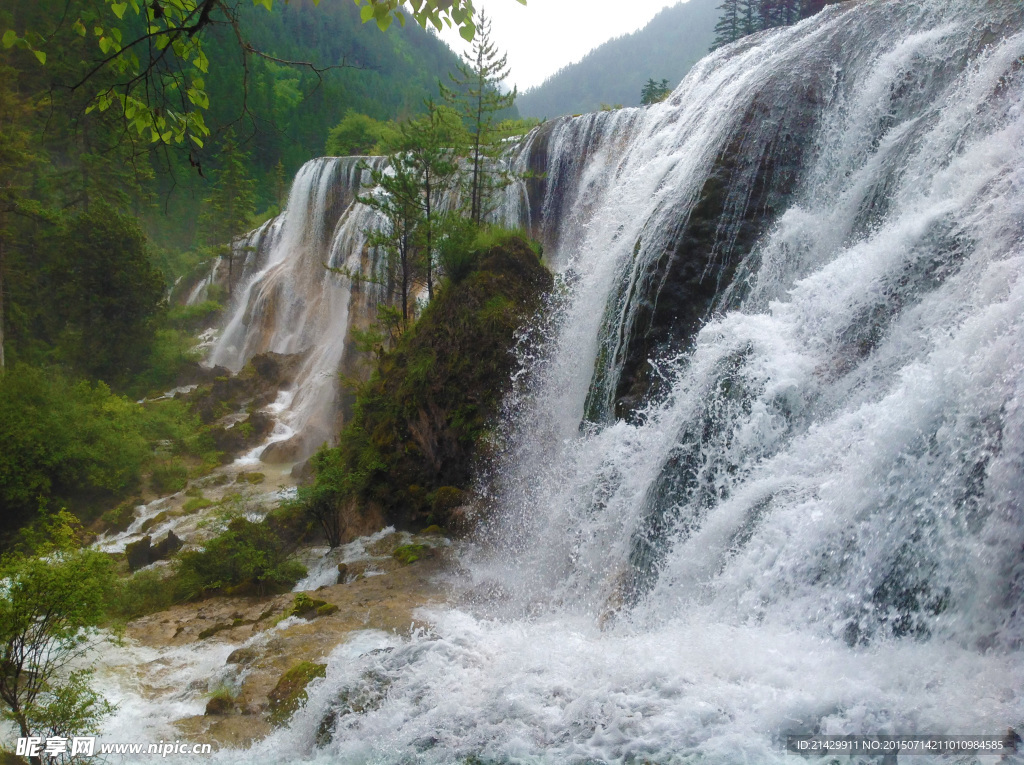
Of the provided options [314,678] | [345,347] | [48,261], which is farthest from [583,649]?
[48,261]

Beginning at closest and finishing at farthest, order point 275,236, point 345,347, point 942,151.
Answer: point 942,151 → point 345,347 → point 275,236

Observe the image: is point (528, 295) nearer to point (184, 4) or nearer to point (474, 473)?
point (474, 473)

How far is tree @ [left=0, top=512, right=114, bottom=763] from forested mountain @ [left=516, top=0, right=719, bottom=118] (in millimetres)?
102768

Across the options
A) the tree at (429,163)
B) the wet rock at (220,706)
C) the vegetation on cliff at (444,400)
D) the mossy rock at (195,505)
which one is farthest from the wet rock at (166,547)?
the tree at (429,163)

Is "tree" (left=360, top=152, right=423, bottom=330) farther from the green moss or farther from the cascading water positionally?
the green moss

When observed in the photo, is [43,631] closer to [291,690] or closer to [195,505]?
[291,690]

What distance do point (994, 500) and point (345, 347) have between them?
19411 mm

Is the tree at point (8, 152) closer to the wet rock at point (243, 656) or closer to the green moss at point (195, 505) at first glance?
the green moss at point (195, 505)

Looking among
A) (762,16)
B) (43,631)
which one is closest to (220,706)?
(43,631)

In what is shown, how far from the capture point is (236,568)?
33.3 ft

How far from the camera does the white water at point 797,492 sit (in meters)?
3.95

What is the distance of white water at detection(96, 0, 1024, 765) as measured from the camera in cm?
395

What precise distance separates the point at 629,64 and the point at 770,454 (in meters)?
120

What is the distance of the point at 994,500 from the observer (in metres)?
3.93
